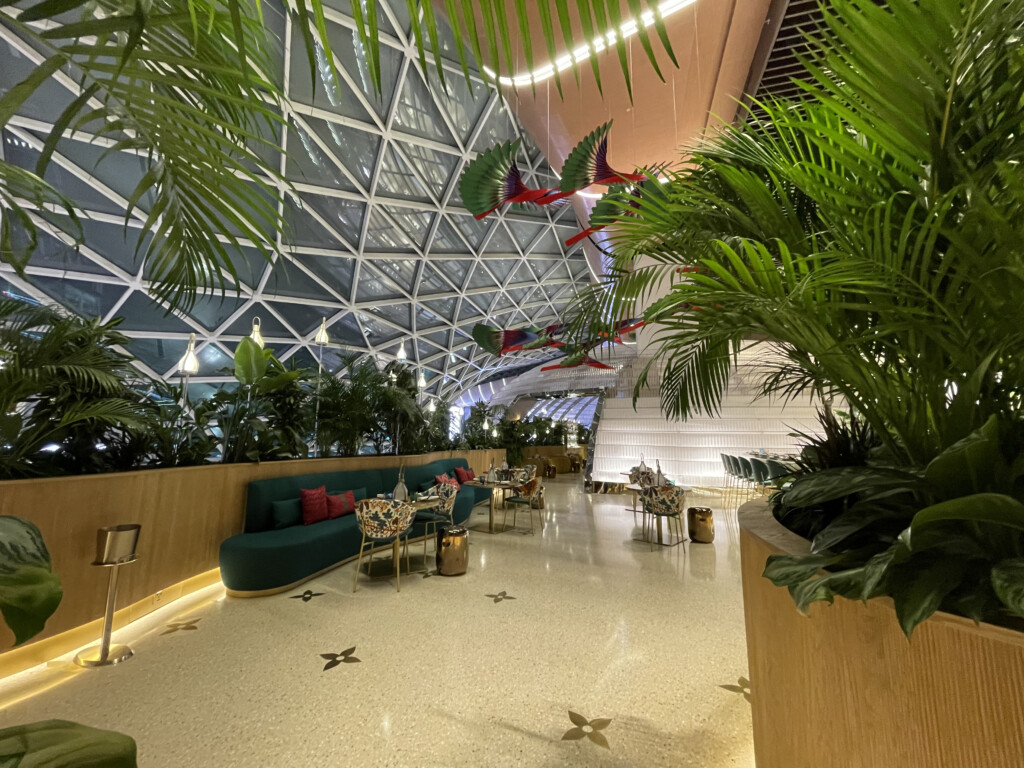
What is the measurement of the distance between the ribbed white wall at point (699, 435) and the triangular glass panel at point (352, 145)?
7.99 meters

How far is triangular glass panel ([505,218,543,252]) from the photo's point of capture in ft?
47.0

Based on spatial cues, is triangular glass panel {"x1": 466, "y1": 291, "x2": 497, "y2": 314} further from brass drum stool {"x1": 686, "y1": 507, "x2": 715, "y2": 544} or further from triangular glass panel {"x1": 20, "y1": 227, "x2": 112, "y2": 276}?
brass drum stool {"x1": 686, "y1": 507, "x2": 715, "y2": 544}

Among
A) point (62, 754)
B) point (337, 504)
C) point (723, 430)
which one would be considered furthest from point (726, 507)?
point (62, 754)

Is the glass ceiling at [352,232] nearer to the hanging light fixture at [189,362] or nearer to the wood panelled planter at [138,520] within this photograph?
the hanging light fixture at [189,362]

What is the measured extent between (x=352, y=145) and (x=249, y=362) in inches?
284

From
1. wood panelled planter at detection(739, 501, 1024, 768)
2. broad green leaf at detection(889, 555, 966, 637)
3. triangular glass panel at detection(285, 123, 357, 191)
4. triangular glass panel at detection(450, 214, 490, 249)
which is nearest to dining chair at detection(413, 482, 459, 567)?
wood panelled planter at detection(739, 501, 1024, 768)

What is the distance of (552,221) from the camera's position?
1448 centimetres

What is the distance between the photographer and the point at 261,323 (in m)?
12.9

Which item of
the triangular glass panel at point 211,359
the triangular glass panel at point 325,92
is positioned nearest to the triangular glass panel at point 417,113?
the triangular glass panel at point 325,92

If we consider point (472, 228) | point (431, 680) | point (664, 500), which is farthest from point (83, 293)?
point (664, 500)

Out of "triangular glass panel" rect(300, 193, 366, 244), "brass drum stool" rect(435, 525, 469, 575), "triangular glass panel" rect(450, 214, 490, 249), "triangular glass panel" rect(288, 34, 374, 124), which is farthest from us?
"triangular glass panel" rect(450, 214, 490, 249)

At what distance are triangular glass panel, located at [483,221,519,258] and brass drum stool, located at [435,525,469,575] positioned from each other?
11.3 metres

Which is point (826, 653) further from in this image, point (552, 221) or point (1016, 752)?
point (552, 221)

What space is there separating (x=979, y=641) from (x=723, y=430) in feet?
34.5
